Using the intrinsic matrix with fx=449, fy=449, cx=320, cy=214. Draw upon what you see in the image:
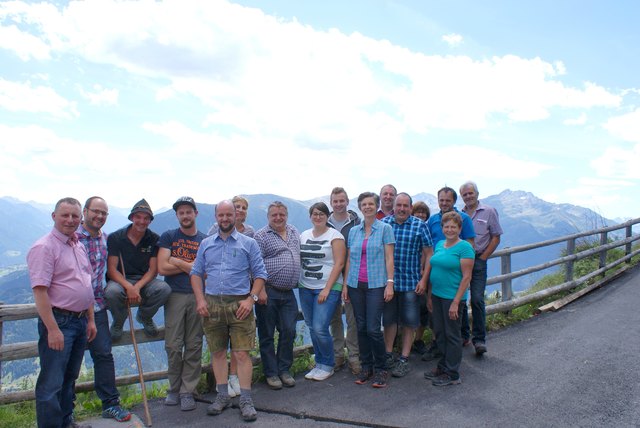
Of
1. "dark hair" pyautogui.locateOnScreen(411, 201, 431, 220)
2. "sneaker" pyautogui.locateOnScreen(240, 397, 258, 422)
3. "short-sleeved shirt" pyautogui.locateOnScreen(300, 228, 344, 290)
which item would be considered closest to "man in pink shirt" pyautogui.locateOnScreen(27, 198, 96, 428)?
"sneaker" pyautogui.locateOnScreen(240, 397, 258, 422)

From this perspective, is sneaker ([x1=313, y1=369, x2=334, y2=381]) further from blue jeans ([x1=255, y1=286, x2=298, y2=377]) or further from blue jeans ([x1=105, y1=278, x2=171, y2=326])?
blue jeans ([x1=105, y1=278, x2=171, y2=326])

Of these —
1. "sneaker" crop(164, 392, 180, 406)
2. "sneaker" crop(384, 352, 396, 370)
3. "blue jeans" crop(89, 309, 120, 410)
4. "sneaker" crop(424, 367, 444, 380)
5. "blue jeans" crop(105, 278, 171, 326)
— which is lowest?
"sneaker" crop(164, 392, 180, 406)

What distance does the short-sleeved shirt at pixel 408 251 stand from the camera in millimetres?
5324

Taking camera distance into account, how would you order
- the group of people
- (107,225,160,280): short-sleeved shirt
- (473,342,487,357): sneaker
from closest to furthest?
the group of people < (107,225,160,280): short-sleeved shirt < (473,342,487,357): sneaker

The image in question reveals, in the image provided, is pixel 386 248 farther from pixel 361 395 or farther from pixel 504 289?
pixel 504 289

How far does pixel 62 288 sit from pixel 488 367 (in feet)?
15.7

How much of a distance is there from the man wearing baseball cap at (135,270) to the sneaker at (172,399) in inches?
33.4

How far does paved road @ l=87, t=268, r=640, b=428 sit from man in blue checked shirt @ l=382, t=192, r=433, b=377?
0.63 metres

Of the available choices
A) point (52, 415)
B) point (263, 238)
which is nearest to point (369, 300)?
point (263, 238)

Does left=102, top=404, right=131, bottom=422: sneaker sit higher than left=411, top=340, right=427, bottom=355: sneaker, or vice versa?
left=411, top=340, right=427, bottom=355: sneaker

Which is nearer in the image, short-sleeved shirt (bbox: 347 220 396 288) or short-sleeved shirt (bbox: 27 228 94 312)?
short-sleeved shirt (bbox: 27 228 94 312)

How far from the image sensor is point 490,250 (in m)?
5.91

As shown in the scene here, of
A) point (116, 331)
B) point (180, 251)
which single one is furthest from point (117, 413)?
point (180, 251)

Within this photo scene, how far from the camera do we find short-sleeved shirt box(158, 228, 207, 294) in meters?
4.92
